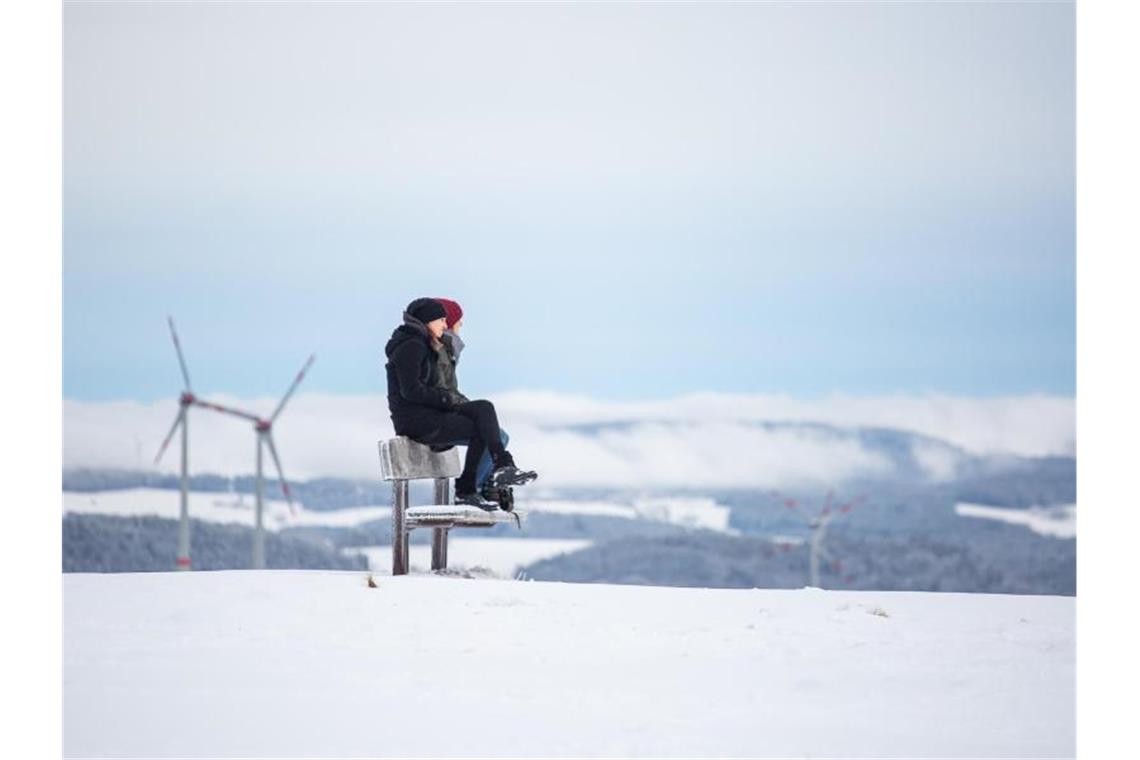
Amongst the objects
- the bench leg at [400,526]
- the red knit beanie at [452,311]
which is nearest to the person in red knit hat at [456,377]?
the red knit beanie at [452,311]

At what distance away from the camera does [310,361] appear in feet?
168

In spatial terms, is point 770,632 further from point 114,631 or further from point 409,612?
point 114,631

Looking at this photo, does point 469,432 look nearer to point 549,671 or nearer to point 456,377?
point 456,377

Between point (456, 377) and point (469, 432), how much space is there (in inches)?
26.6

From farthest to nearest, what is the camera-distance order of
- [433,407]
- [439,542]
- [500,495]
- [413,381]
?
[439,542]
[500,495]
[433,407]
[413,381]

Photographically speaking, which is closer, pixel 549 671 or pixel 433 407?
pixel 549 671

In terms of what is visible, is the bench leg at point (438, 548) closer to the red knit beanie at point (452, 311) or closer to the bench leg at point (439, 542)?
the bench leg at point (439, 542)

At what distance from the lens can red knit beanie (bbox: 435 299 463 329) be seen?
14.4m

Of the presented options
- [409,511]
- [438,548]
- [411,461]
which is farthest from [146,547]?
[409,511]

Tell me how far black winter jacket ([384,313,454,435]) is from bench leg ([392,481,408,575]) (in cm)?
50

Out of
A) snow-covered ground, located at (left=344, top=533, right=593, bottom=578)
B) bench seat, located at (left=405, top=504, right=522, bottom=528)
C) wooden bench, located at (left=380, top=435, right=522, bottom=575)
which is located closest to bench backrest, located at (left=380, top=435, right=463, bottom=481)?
wooden bench, located at (left=380, top=435, right=522, bottom=575)

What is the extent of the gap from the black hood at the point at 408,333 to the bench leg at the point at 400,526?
1107 millimetres

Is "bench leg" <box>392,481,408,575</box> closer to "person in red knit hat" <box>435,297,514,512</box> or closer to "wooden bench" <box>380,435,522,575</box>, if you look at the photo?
"wooden bench" <box>380,435,522,575</box>

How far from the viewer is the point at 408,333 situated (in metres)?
14.1
